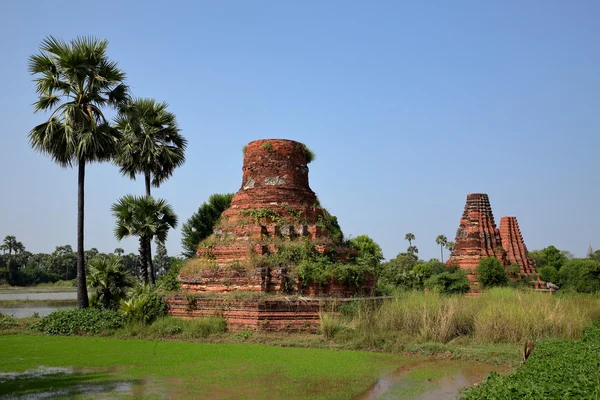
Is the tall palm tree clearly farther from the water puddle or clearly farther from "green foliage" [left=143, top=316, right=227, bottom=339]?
the water puddle

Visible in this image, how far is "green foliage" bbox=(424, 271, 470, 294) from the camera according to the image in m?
25.9

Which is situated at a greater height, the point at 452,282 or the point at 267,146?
the point at 267,146

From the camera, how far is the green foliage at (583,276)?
32.2 m

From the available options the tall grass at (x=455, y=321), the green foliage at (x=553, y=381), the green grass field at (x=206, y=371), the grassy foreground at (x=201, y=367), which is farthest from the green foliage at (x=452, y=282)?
the green foliage at (x=553, y=381)

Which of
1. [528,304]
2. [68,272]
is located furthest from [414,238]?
[528,304]

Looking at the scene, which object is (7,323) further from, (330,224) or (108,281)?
(330,224)

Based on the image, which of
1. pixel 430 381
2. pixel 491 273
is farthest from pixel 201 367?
pixel 491 273

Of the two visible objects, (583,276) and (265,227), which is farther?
(583,276)

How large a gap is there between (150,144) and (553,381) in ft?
60.6

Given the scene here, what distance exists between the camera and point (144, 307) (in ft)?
47.2

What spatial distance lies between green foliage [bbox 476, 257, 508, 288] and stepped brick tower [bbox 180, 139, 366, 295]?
12580mm

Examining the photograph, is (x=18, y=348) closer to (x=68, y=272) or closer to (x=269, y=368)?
(x=269, y=368)

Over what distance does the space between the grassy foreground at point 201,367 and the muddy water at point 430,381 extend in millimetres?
249

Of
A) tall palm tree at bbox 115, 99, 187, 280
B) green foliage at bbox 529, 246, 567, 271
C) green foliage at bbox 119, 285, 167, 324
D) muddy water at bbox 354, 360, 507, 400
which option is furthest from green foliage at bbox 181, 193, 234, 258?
green foliage at bbox 529, 246, 567, 271
